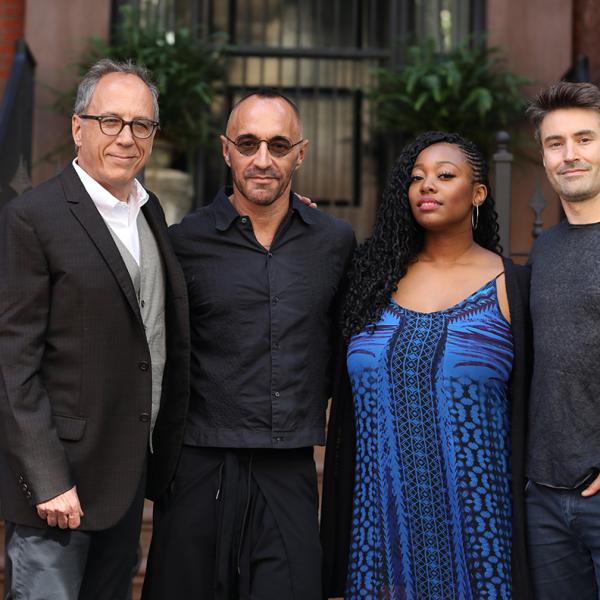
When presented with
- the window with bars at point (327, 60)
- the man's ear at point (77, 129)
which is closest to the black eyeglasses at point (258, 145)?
the man's ear at point (77, 129)

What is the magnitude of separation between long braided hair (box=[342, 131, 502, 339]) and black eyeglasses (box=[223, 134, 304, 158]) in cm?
43

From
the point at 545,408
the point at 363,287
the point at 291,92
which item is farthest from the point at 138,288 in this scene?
the point at 291,92

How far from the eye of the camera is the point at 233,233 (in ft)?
11.8

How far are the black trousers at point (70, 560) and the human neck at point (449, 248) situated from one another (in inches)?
51.8

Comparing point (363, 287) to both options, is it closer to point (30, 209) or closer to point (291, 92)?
point (30, 209)

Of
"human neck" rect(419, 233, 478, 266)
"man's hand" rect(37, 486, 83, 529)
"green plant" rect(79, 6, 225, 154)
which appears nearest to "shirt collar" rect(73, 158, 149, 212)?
"man's hand" rect(37, 486, 83, 529)

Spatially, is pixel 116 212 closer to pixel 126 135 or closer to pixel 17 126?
pixel 126 135

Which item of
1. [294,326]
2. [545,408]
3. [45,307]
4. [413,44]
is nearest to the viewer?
[45,307]

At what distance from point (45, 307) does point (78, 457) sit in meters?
0.47

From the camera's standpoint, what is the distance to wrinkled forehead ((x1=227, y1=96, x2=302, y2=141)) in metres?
3.54

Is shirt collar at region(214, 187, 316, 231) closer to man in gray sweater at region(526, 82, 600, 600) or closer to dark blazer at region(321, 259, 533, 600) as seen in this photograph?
dark blazer at region(321, 259, 533, 600)

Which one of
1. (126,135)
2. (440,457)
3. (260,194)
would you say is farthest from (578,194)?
(126,135)

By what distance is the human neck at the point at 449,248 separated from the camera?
3.58 metres

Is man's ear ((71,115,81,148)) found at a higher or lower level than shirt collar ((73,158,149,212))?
higher
